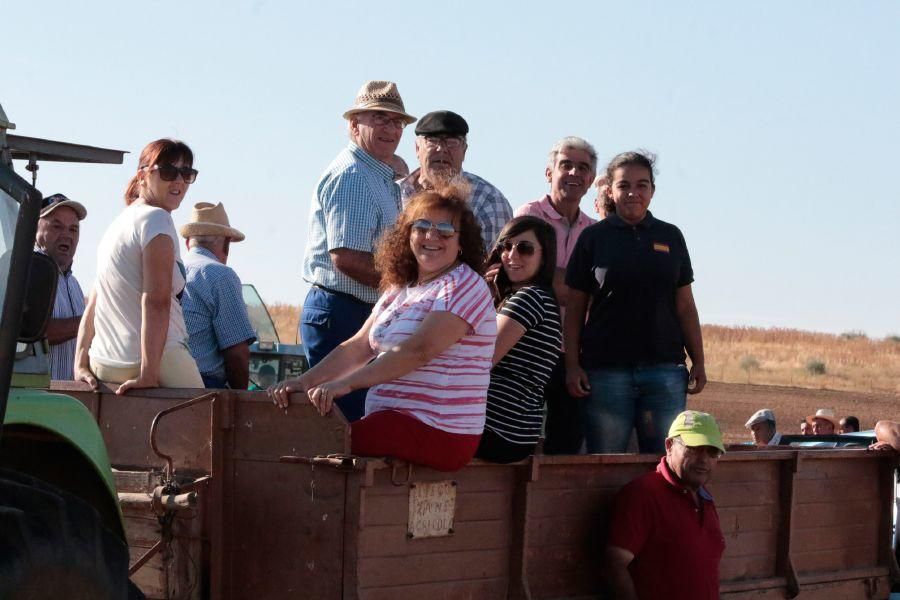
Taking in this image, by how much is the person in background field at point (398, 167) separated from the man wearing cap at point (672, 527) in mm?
1909

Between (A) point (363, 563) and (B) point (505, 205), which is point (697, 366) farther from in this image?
(A) point (363, 563)

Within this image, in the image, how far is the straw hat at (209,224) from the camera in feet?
26.8

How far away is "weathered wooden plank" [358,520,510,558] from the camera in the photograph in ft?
17.6

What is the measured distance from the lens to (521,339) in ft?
20.1

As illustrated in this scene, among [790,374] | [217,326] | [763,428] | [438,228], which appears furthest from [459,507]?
[790,374]

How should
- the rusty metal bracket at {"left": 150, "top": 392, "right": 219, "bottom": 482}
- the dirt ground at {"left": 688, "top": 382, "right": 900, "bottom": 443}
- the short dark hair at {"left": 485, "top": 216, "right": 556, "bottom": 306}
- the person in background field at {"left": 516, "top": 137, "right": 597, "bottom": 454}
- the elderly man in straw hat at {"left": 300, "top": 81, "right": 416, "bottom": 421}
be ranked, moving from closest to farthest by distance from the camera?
1. the rusty metal bracket at {"left": 150, "top": 392, "right": 219, "bottom": 482}
2. the short dark hair at {"left": 485, "top": 216, "right": 556, "bottom": 306}
3. the elderly man in straw hat at {"left": 300, "top": 81, "right": 416, "bottom": 421}
4. the person in background field at {"left": 516, "top": 137, "right": 597, "bottom": 454}
5. the dirt ground at {"left": 688, "top": 382, "right": 900, "bottom": 443}

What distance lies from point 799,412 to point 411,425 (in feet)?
84.2

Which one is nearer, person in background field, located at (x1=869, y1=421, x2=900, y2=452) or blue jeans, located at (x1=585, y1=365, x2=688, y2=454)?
blue jeans, located at (x1=585, y1=365, x2=688, y2=454)

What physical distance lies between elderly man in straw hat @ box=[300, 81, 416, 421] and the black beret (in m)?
0.30

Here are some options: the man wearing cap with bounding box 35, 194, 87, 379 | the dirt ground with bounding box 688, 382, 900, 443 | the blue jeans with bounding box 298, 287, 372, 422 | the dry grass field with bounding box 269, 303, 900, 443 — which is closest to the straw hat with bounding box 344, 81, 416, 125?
the blue jeans with bounding box 298, 287, 372, 422

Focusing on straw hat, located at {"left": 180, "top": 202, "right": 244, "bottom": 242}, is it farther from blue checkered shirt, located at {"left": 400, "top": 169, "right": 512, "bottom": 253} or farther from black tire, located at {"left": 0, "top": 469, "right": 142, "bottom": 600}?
black tire, located at {"left": 0, "top": 469, "right": 142, "bottom": 600}

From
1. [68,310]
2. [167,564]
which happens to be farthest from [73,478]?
[68,310]

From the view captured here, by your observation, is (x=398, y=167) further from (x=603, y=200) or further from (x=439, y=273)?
(x=439, y=273)

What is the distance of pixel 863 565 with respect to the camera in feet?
26.0
